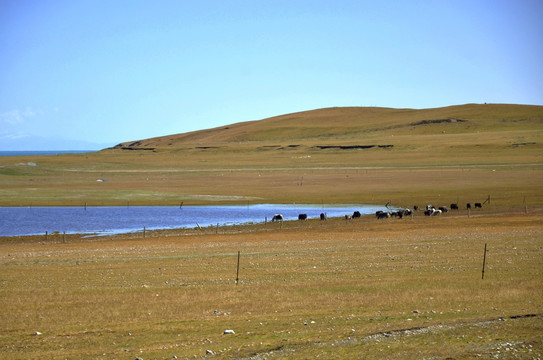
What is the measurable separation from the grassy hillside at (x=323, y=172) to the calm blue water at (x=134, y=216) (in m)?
4.22

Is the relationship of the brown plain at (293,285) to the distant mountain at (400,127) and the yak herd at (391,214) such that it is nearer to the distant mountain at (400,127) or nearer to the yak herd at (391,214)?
the yak herd at (391,214)

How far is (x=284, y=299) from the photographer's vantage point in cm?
1902

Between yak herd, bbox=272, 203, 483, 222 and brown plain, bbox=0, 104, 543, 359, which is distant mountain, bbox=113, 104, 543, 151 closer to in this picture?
yak herd, bbox=272, 203, 483, 222

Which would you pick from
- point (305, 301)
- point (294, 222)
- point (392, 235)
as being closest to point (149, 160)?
point (294, 222)

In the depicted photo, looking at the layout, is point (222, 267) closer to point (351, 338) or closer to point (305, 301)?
point (305, 301)

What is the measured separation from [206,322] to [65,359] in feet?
13.7

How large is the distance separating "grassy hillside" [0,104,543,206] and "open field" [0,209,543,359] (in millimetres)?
29392

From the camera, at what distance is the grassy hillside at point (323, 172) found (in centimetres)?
6506

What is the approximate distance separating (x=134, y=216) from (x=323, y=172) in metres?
43.4

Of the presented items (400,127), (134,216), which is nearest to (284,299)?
(134,216)

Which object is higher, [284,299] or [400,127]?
[400,127]

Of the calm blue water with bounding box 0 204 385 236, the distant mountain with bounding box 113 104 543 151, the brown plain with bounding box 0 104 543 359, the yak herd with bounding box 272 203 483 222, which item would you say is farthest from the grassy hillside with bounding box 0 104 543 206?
the yak herd with bounding box 272 203 483 222

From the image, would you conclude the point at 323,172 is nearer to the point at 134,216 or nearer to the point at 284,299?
the point at 134,216

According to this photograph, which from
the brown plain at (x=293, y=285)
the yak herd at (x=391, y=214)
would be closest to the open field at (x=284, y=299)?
the brown plain at (x=293, y=285)
